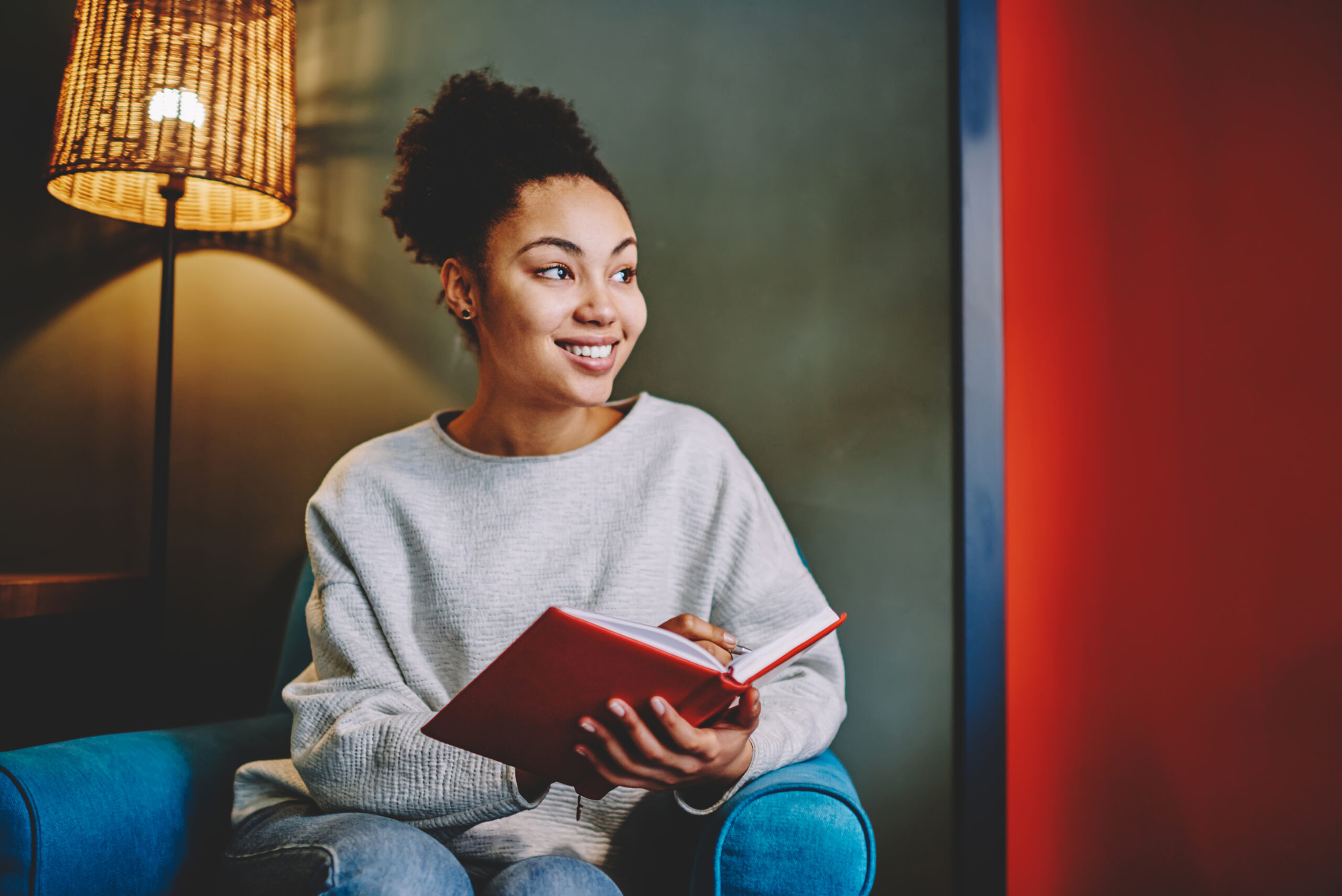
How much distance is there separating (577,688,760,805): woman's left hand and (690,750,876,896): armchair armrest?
0.17 ft

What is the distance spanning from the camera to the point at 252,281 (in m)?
1.71

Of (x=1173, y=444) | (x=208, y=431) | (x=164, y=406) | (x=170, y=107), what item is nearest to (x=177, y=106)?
(x=170, y=107)

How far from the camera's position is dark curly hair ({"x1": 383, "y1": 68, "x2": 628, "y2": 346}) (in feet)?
3.78

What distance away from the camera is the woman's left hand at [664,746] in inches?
30.1

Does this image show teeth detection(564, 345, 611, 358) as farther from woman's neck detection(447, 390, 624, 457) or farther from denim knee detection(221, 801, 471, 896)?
denim knee detection(221, 801, 471, 896)

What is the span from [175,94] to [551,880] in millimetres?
1347

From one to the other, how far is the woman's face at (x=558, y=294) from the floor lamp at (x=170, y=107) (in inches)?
24.0

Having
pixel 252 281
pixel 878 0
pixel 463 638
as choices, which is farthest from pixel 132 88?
pixel 878 0

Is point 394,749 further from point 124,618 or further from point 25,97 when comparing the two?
point 25,97

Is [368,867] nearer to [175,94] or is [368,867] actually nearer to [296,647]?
[296,647]

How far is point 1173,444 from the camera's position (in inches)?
51.5

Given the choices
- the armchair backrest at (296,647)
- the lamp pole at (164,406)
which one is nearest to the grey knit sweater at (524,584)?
the armchair backrest at (296,647)

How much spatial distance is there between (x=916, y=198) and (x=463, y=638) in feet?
3.64

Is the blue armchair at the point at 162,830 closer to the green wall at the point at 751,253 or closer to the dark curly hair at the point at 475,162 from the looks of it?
the green wall at the point at 751,253
